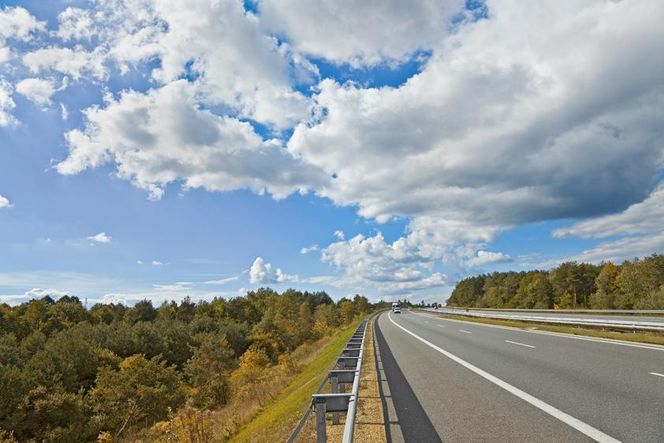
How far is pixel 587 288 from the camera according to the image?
9788cm

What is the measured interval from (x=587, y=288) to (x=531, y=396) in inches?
4146

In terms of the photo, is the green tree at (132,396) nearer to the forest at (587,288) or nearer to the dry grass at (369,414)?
the dry grass at (369,414)

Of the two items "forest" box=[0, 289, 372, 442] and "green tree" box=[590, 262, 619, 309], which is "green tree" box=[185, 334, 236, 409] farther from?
"green tree" box=[590, 262, 619, 309]

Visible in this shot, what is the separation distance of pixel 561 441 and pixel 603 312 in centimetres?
4226

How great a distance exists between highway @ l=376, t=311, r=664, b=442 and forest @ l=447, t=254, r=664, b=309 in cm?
5035

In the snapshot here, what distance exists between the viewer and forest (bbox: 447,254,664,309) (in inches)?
2628

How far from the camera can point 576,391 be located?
25.7 ft

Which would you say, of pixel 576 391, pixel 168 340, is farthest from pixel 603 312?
pixel 168 340

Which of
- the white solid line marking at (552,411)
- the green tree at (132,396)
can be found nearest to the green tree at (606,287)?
the green tree at (132,396)

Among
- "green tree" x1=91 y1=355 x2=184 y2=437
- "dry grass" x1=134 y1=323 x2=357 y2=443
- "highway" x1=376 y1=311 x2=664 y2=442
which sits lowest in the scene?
"green tree" x1=91 y1=355 x2=184 y2=437

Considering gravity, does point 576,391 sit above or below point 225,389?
above

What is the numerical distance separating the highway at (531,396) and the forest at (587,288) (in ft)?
165

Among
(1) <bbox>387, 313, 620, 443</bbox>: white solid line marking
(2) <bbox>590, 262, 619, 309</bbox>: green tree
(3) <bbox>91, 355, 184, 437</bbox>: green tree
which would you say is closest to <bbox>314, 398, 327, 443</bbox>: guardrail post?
(1) <bbox>387, 313, 620, 443</bbox>: white solid line marking

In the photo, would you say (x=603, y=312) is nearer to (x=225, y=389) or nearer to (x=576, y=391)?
(x=225, y=389)
